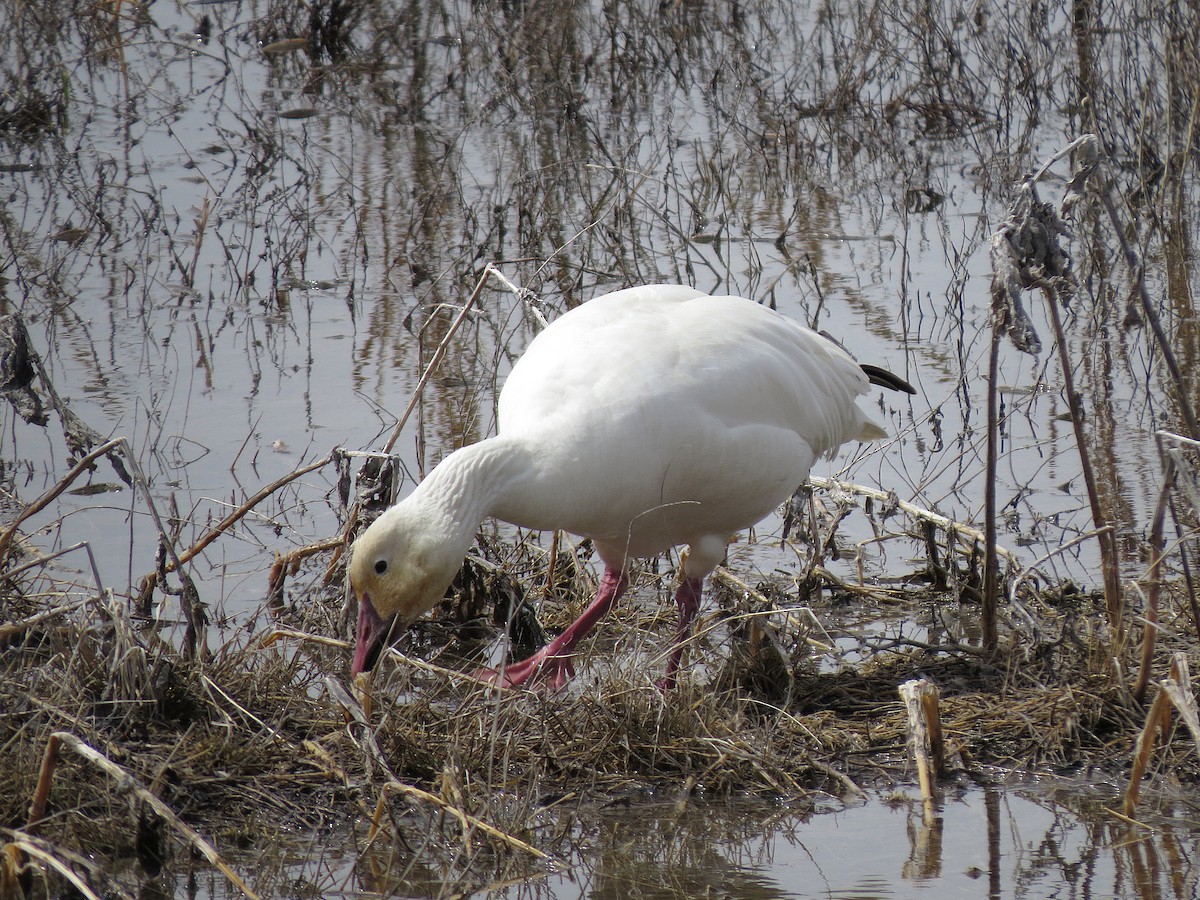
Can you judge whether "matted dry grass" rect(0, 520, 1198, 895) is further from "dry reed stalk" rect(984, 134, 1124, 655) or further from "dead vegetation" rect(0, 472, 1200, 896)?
"dry reed stalk" rect(984, 134, 1124, 655)

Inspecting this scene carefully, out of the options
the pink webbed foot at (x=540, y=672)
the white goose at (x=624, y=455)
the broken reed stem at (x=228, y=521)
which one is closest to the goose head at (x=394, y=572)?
the white goose at (x=624, y=455)

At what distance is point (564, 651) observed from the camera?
17.8 feet

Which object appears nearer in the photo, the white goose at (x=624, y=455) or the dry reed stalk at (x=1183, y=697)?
the dry reed stalk at (x=1183, y=697)

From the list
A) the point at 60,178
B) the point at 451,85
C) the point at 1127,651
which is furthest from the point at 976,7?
the point at 1127,651

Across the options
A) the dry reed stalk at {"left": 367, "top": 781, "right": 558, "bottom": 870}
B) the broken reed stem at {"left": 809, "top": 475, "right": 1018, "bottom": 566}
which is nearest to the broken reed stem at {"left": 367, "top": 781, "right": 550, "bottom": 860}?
the dry reed stalk at {"left": 367, "top": 781, "right": 558, "bottom": 870}

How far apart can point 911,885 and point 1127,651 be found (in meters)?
1.24

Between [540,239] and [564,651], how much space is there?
372 centimetres

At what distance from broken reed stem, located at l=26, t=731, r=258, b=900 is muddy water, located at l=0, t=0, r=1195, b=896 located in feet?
2.90

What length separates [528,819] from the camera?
415cm

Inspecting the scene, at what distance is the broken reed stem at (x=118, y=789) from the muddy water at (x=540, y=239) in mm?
884

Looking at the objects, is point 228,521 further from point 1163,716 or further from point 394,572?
point 1163,716

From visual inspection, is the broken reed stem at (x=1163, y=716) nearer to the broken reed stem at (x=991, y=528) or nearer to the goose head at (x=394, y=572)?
the broken reed stem at (x=991, y=528)

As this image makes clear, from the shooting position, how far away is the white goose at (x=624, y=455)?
4.62 m

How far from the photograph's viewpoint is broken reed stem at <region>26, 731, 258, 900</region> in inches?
131
